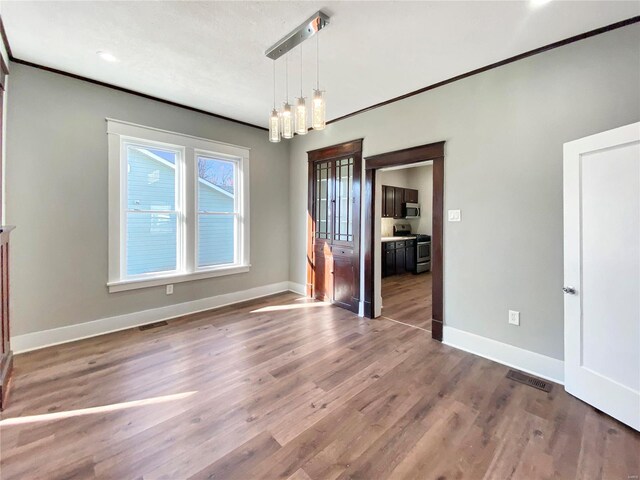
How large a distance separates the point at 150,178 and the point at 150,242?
0.83 m

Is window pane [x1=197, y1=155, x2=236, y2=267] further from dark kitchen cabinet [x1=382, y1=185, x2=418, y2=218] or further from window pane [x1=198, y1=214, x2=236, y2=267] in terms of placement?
dark kitchen cabinet [x1=382, y1=185, x2=418, y2=218]

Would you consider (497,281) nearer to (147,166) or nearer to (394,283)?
(394,283)

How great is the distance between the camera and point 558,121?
2336 millimetres

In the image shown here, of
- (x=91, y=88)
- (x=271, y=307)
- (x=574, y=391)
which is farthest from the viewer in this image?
(x=271, y=307)

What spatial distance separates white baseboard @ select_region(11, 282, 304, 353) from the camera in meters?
2.85

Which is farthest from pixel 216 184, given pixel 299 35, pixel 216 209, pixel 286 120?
pixel 299 35

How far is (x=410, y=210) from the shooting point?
23.2ft

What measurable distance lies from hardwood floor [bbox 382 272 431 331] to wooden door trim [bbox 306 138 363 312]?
25.4 inches

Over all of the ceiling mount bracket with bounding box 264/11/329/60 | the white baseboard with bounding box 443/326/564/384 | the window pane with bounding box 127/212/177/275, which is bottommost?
the white baseboard with bounding box 443/326/564/384

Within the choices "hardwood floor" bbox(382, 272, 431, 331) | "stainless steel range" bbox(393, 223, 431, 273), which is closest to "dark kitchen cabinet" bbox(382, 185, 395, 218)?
"stainless steel range" bbox(393, 223, 431, 273)

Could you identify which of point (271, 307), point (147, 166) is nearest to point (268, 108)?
point (147, 166)

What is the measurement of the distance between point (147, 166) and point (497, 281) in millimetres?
4275

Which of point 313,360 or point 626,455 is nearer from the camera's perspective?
point 626,455

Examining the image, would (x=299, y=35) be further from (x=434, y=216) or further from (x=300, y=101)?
(x=434, y=216)
